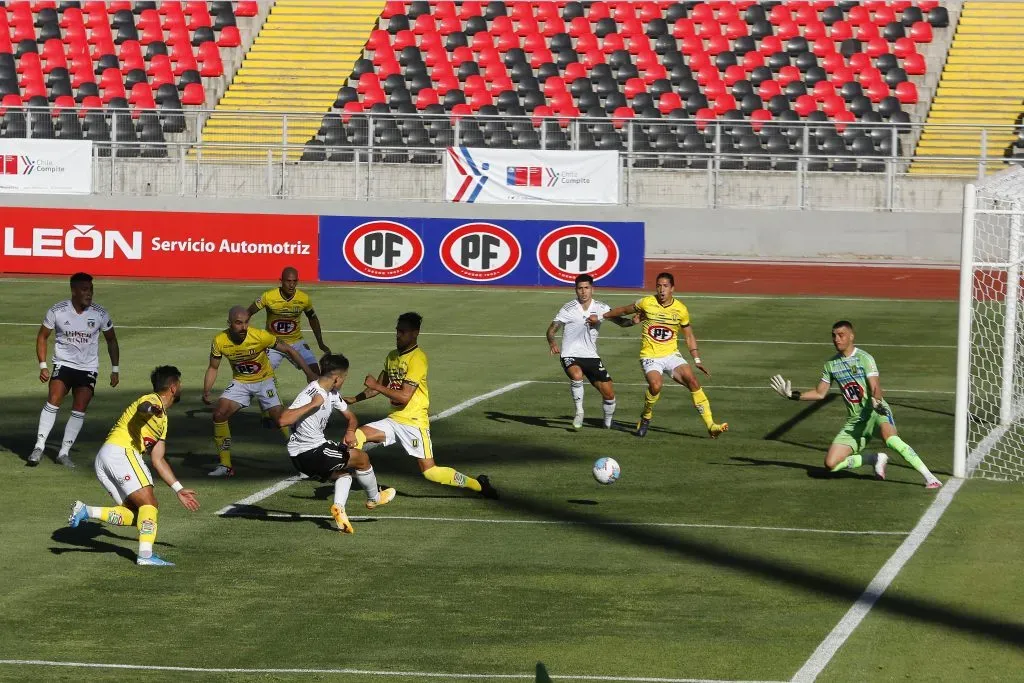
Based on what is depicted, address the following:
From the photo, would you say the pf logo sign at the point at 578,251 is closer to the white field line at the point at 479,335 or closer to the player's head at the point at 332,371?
the white field line at the point at 479,335

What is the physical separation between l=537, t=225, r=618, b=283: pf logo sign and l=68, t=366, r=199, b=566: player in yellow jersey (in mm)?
21906

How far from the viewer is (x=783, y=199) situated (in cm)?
3959

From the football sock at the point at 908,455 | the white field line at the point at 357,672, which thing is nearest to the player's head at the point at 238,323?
the football sock at the point at 908,455

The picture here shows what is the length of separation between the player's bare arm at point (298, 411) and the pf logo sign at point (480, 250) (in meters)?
20.9

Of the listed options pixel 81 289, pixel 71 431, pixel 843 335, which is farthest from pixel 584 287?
pixel 71 431

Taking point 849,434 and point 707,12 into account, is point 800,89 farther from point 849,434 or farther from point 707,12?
point 849,434

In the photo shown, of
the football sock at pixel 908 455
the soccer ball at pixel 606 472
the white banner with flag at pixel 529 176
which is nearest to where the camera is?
the soccer ball at pixel 606 472

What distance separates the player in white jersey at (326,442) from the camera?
14703 mm

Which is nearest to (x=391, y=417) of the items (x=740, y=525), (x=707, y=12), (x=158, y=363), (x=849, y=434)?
(x=740, y=525)

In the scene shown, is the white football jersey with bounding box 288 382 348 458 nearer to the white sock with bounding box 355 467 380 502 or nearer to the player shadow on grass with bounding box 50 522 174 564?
the white sock with bounding box 355 467 380 502

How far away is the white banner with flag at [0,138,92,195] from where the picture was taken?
1559 inches

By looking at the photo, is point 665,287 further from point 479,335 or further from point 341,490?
point 479,335

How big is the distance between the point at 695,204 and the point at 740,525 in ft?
82.2

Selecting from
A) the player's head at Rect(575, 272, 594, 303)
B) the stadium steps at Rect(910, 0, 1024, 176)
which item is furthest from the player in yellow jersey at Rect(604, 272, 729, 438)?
the stadium steps at Rect(910, 0, 1024, 176)
